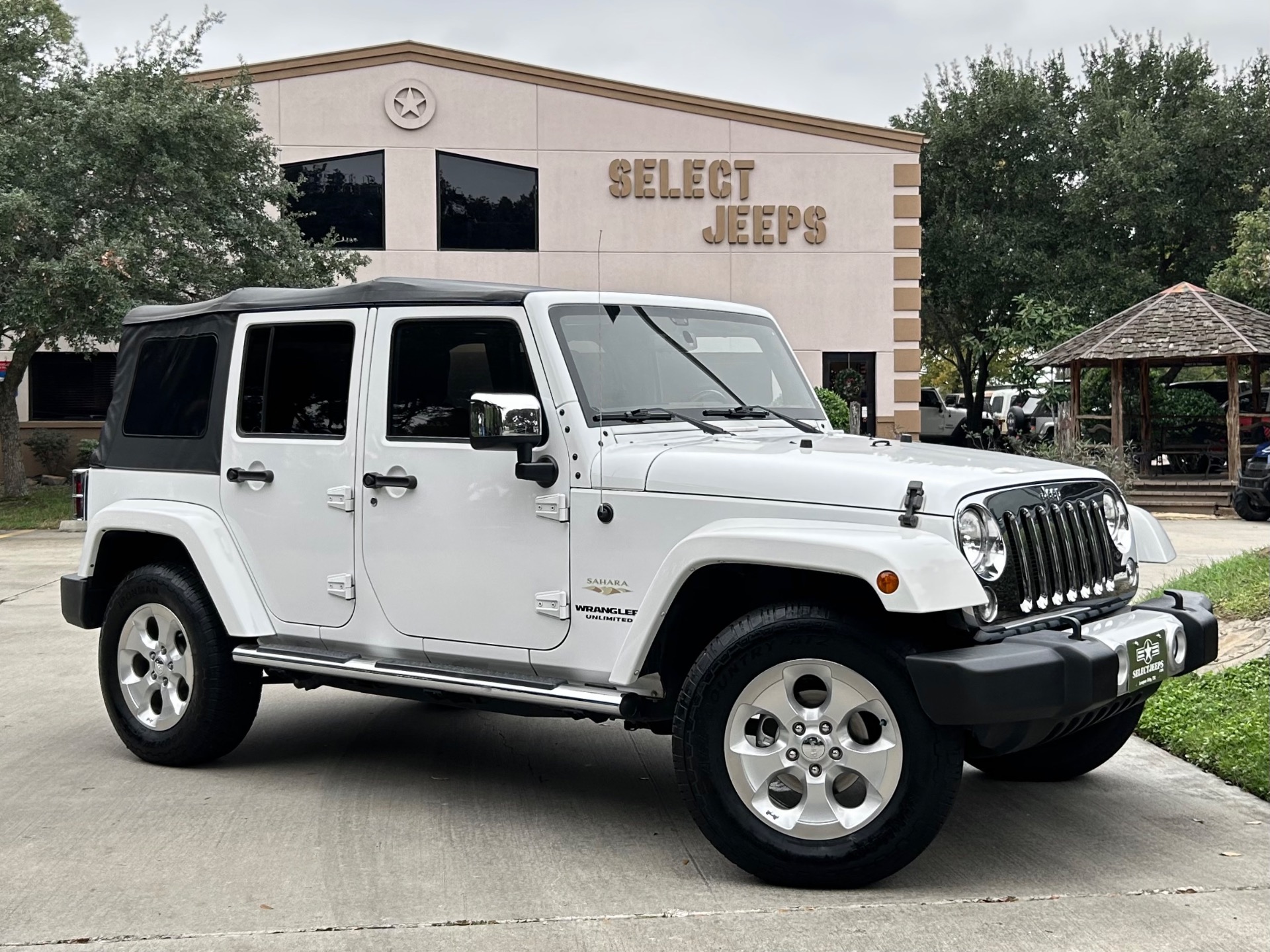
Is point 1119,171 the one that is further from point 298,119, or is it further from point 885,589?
point 885,589

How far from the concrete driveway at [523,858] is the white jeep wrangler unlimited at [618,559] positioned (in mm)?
285

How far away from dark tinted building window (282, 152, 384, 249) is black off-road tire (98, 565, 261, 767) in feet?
65.2

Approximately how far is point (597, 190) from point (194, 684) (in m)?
20.7

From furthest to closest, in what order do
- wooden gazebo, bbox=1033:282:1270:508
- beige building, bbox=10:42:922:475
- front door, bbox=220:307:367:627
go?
beige building, bbox=10:42:922:475, wooden gazebo, bbox=1033:282:1270:508, front door, bbox=220:307:367:627

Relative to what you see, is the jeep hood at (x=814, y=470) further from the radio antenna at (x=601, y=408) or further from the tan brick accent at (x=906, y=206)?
the tan brick accent at (x=906, y=206)

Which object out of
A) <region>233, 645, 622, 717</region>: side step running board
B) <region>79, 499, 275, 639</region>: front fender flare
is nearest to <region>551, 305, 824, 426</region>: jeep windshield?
<region>233, 645, 622, 717</region>: side step running board

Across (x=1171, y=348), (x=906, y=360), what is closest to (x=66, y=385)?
(x=906, y=360)

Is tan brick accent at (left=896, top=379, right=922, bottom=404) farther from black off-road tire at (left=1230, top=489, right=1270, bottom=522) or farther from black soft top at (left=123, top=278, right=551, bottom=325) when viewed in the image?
black soft top at (left=123, top=278, right=551, bottom=325)

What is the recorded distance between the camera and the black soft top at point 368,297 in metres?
5.52

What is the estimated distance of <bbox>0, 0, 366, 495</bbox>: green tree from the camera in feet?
65.1

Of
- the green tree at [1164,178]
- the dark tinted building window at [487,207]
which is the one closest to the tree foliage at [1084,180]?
the green tree at [1164,178]

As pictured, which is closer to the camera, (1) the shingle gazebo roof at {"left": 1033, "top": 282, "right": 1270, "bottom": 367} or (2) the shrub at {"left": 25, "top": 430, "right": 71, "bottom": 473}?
(1) the shingle gazebo roof at {"left": 1033, "top": 282, "right": 1270, "bottom": 367}

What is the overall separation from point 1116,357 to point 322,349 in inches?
762

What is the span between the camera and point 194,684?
623cm
